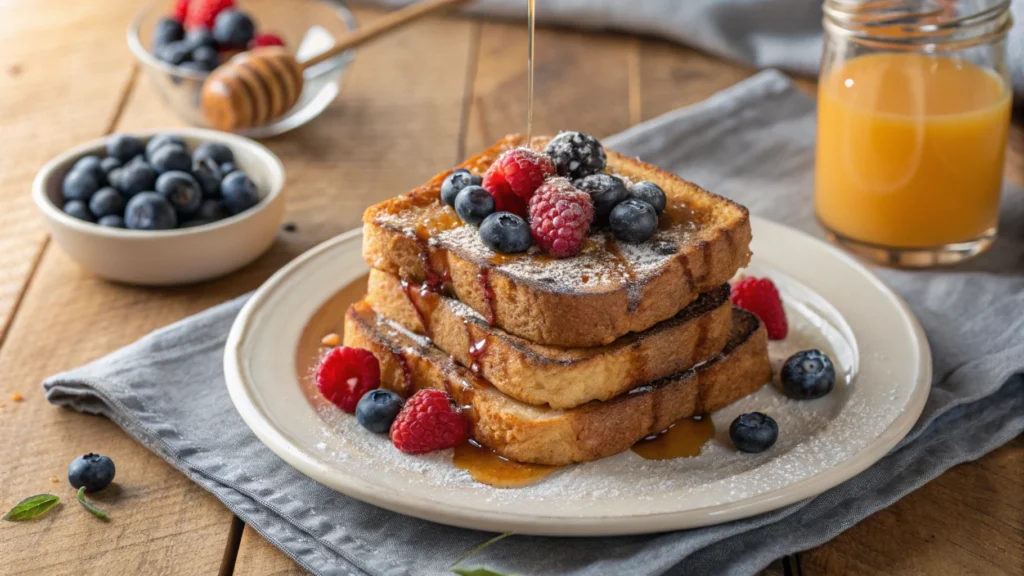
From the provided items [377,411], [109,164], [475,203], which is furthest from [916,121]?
[109,164]

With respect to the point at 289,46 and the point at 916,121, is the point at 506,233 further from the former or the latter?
the point at 289,46

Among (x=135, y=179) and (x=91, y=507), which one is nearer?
(x=91, y=507)

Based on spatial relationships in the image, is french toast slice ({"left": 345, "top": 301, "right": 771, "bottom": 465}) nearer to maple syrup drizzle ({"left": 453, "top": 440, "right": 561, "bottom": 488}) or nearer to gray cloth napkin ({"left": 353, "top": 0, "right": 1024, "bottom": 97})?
maple syrup drizzle ({"left": 453, "top": 440, "right": 561, "bottom": 488})

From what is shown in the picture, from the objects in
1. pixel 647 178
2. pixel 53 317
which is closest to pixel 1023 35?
pixel 647 178

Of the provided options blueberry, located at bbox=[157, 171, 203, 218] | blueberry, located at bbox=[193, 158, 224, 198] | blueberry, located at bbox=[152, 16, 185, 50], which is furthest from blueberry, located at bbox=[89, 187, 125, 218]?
blueberry, located at bbox=[152, 16, 185, 50]

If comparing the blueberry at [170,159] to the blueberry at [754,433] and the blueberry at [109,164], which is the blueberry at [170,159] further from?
the blueberry at [754,433]

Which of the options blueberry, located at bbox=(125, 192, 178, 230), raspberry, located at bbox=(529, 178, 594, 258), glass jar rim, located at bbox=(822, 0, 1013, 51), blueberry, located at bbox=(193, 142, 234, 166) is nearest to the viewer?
raspberry, located at bbox=(529, 178, 594, 258)
